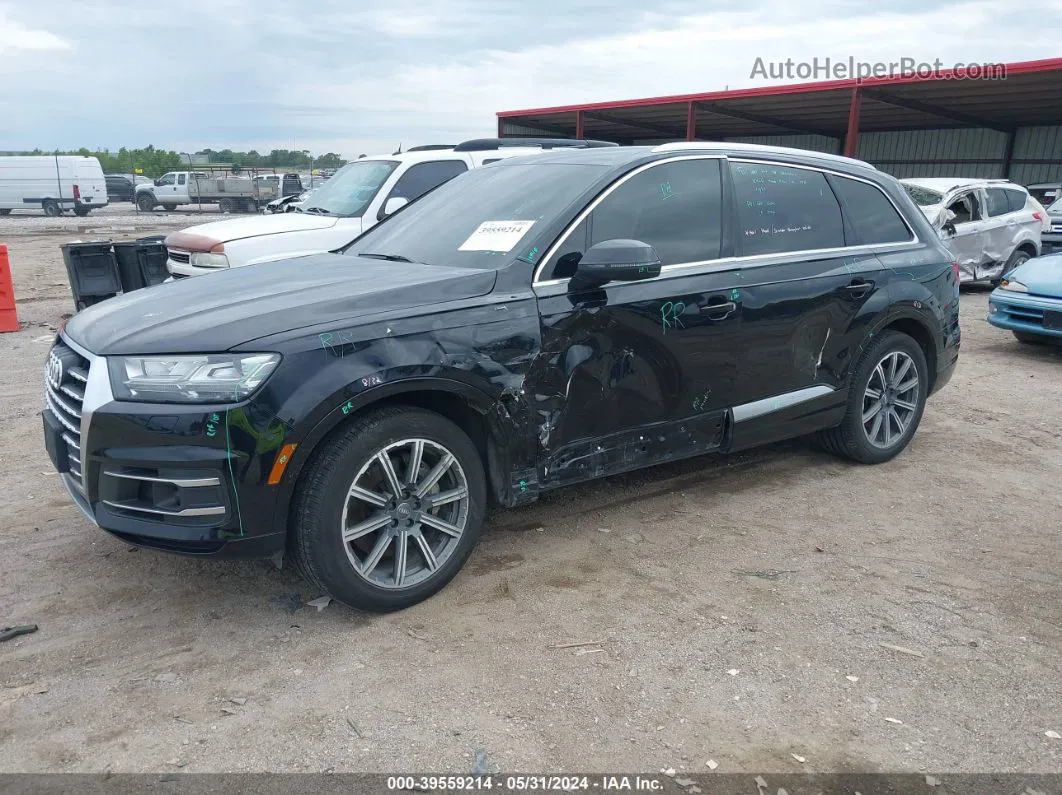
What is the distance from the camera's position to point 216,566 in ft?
12.8

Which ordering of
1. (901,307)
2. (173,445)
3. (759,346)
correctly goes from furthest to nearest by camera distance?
(901,307) < (759,346) < (173,445)

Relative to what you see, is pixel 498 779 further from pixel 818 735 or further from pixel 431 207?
pixel 431 207

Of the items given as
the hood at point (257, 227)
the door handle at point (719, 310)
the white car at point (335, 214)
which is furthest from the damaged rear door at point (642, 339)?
the hood at point (257, 227)

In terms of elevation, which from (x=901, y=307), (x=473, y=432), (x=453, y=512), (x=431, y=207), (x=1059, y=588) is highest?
(x=431, y=207)

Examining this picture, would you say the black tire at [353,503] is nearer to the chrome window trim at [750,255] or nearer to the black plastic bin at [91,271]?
the chrome window trim at [750,255]

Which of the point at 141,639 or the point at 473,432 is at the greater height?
the point at 473,432

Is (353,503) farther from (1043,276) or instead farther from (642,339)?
(1043,276)

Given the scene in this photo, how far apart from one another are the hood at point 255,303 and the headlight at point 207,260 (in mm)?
4031

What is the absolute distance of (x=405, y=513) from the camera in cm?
340

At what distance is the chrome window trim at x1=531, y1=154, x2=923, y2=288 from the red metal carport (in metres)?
14.2

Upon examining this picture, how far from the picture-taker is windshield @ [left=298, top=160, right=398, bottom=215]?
862 centimetres

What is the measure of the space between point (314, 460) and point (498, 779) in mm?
1313

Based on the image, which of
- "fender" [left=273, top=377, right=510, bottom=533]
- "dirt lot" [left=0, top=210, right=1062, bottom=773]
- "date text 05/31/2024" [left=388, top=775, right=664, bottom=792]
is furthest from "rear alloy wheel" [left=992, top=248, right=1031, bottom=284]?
"date text 05/31/2024" [left=388, top=775, right=664, bottom=792]

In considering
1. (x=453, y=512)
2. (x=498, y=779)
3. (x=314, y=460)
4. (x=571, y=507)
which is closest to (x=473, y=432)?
(x=453, y=512)
